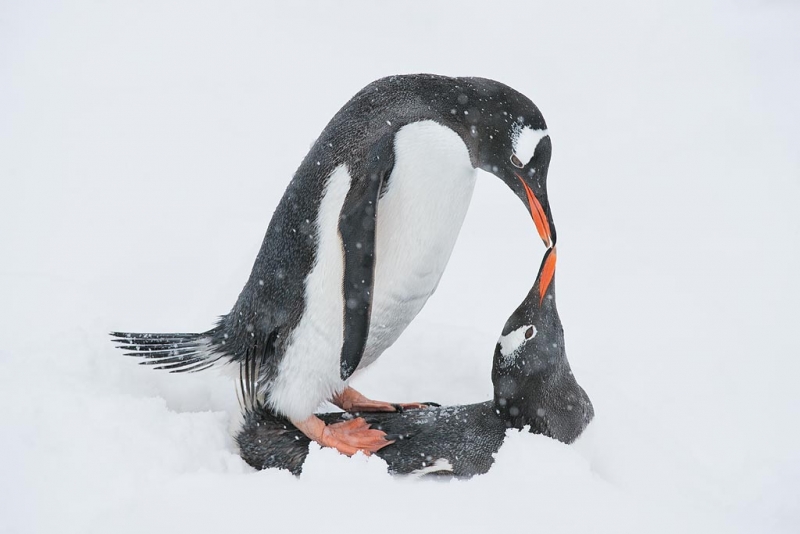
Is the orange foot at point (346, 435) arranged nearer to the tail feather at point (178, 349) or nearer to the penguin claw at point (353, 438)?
the penguin claw at point (353, 438)

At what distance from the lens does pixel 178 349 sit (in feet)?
7.32

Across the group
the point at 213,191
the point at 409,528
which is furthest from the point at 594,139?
the point at 409,528

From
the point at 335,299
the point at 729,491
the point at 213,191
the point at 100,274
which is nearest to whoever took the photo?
the point at 335,299

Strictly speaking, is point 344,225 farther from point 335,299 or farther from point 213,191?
point 213,191

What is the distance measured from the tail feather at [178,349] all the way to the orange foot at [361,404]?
15.5 inches

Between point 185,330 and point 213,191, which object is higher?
point 213,191

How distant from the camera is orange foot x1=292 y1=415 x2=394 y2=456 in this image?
212 centimetres

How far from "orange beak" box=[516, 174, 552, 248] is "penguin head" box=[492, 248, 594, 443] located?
12cm

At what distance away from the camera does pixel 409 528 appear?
63.0 inches

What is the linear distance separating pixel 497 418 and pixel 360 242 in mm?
626

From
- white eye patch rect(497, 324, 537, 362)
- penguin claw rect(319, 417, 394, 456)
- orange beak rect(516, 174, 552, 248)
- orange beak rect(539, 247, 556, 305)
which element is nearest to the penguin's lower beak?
orange beak rect(516, 174, 552, 248)

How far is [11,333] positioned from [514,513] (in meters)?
1.80

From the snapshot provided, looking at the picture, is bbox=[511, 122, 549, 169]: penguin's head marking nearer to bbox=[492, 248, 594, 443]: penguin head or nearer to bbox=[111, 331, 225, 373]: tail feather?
bbox=[492, 248, 594, 443]: penguin head

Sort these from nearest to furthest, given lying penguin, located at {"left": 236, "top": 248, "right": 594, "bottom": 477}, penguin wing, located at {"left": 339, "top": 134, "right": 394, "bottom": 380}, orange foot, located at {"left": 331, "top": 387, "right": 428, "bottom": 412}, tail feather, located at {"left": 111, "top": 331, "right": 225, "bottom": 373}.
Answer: penguin wing, located at {"left": 339, "top": 134, "right": 394, "bottom": 380} < lying penguin, located at {"left": 236, "top": 248, "right": 594, "bottom": 477} < tail feather, located at {"left": 111, "top": 331, "right": 225, "bottom": 373} < orange foot, located at {"left": 331, "top": 387, "right": 428, "bottom": 412}
